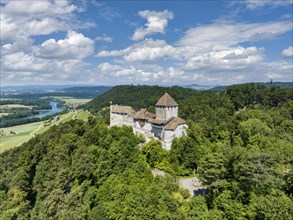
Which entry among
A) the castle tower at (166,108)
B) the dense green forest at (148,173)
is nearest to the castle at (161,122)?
the castle tower at (166,108)

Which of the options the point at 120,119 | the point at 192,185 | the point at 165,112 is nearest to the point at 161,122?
the point at 165,112

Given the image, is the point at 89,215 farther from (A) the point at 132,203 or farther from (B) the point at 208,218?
(B) the point at 208,218

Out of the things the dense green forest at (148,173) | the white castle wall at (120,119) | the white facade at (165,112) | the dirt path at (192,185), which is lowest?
the dirt path at (192,185)

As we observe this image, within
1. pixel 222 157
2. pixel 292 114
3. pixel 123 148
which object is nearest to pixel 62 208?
pixel 123 148

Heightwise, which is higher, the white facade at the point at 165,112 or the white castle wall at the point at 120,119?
the white facade at the point at 165,112

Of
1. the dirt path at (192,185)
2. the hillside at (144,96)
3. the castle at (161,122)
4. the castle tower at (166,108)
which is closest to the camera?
the dirt path at (192,185)

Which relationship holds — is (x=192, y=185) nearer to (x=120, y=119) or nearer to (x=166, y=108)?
(x=166, y=108)

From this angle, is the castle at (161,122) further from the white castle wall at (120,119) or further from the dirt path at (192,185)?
the dirt path at (192,185)
